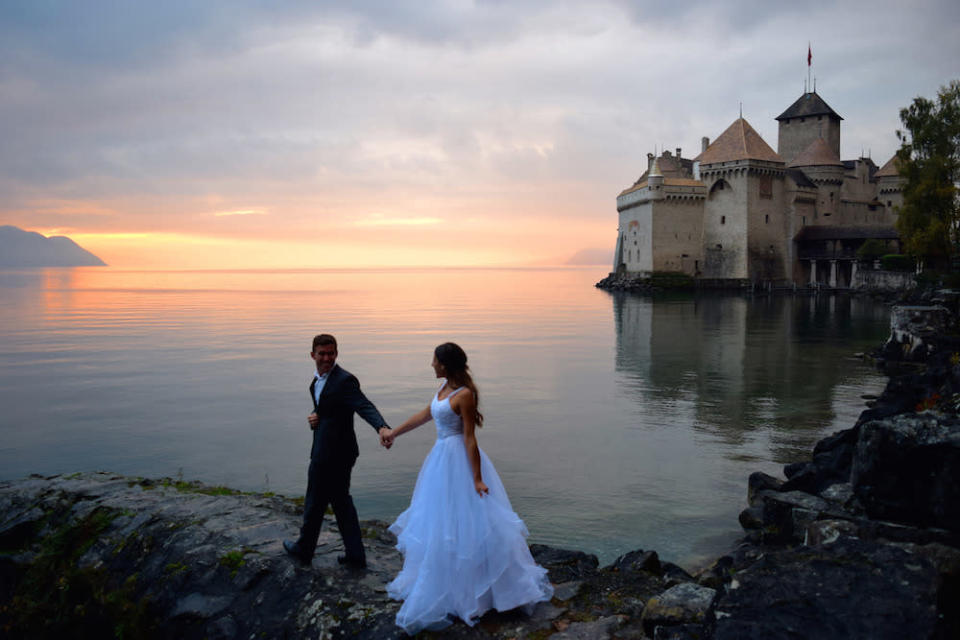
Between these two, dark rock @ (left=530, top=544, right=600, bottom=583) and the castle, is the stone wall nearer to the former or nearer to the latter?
the castle

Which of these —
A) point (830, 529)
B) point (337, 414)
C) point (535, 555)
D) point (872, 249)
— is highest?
point (872, 249)

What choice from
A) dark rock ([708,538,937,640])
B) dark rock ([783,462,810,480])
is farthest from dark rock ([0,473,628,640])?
dark rock ([783,462,810,480])

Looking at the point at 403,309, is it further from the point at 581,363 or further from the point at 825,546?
the point at 825,546

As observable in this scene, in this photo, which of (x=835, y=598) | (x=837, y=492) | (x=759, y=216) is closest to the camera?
(x=835, y=598)

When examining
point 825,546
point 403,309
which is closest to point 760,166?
point 403,309

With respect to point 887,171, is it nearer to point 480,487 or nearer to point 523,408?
point 523,408

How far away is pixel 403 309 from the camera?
55.7m

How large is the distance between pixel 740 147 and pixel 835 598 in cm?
7010

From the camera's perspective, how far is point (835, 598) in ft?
12.1

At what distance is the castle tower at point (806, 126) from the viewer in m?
77.2

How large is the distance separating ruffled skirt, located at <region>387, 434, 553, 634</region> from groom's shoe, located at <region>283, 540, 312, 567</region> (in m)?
1.02

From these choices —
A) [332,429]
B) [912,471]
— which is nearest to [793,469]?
[912,471]

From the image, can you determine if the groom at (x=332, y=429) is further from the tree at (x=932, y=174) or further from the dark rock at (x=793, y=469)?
the tree at (x=932, y=174)

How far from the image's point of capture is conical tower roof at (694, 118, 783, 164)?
218 ft
